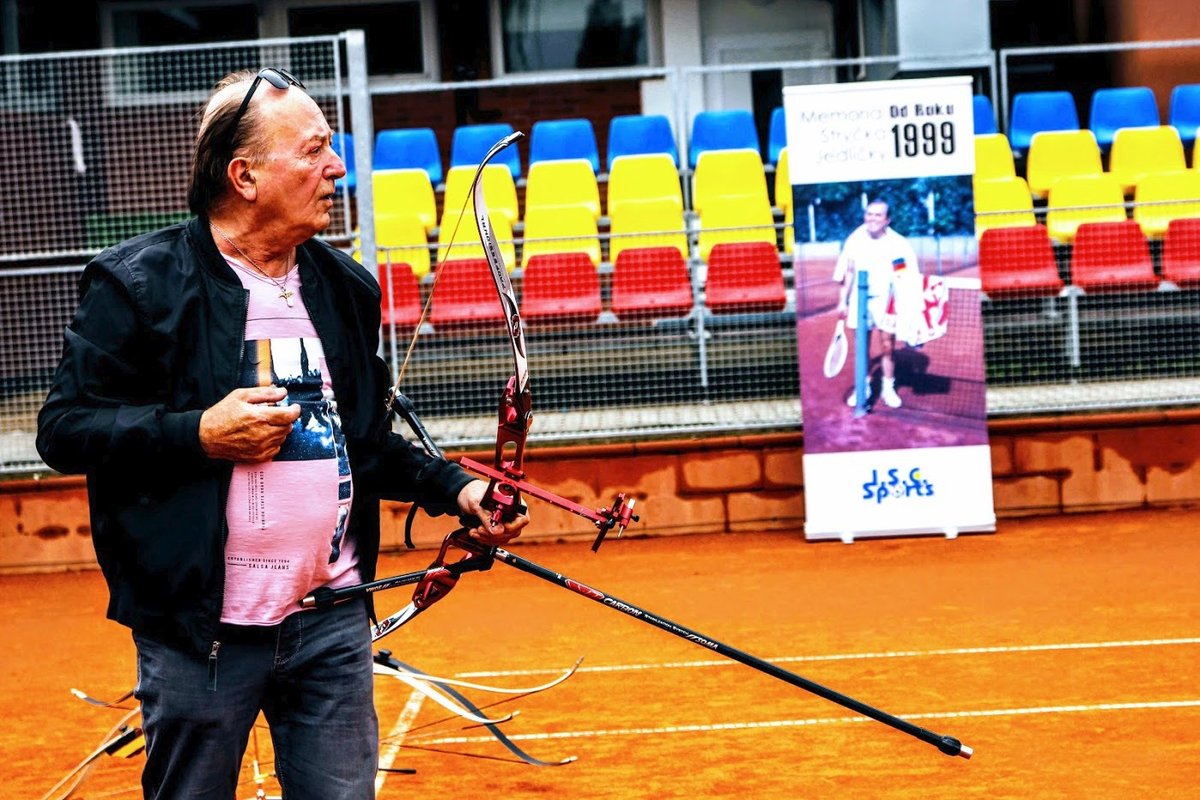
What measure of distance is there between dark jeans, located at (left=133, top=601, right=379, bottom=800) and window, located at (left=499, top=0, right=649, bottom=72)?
1457 cm

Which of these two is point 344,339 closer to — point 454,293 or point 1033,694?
point 1033,694

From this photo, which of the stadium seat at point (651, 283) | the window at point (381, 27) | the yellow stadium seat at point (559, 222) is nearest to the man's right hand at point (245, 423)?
the stadium seat at point (651, 283)

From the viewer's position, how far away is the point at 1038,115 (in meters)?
14.1

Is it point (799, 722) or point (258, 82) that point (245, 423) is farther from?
point (799, 722)

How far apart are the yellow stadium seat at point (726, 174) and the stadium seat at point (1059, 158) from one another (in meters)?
2.36

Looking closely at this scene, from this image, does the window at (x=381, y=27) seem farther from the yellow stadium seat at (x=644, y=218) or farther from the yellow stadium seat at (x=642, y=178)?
the yellow stadium seat at (x=644, y=218)

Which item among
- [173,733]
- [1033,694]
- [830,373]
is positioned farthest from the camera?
[830,373]

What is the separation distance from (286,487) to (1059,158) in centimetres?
1117

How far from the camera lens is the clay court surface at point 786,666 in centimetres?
527

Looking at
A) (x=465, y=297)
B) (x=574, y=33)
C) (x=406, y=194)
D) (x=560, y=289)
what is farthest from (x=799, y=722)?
(x=574, y=33)

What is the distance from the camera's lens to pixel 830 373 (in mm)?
9844

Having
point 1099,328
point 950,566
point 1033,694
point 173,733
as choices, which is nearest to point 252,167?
point 173,733

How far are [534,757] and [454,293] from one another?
548 cm

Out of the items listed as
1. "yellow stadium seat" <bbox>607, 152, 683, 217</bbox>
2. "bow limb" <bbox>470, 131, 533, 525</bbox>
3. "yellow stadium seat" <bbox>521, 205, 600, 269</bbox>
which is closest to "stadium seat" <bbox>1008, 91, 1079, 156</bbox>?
"yellow stadium seat" <bbox>607, 152, 683, 217</bbox>
